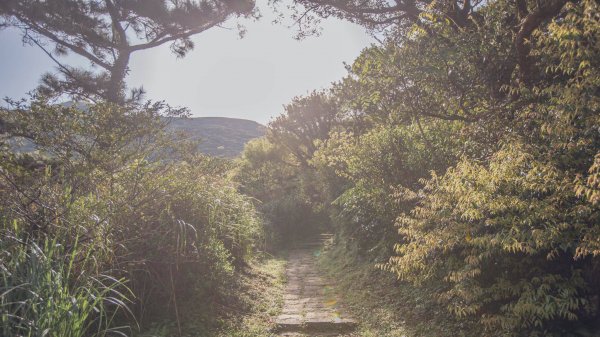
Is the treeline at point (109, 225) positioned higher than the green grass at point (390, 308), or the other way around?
the treeline at point (109, 225)

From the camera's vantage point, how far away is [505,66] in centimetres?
532

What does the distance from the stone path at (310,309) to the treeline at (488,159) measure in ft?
3.63

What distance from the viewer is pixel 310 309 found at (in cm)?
596

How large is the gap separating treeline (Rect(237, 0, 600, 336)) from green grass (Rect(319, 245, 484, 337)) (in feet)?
0.73

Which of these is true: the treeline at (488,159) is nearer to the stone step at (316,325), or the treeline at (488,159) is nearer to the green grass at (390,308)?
the green grass at (390,308)

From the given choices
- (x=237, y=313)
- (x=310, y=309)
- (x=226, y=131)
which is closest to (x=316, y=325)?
(x=310, y=309)

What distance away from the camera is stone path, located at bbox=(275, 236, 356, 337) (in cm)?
511

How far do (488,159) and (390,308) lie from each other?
2796 mm

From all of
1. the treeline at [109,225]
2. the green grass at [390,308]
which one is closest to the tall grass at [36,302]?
the treeline at [109,225]

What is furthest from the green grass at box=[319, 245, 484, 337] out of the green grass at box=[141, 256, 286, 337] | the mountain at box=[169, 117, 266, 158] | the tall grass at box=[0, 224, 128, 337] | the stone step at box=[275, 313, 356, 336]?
the mountain at box=[169, 117, 266, 158]

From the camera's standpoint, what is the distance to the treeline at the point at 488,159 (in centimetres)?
301

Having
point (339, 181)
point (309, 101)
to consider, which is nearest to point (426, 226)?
point (339, 181)

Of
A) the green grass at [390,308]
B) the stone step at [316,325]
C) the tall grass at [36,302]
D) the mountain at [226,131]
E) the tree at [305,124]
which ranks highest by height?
the mountain at [226,131]

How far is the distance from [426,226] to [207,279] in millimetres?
3291
